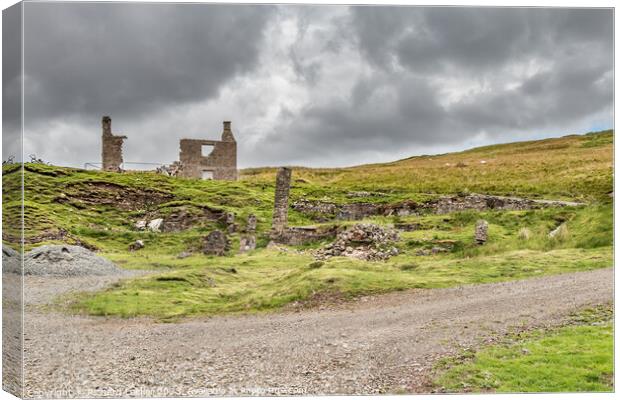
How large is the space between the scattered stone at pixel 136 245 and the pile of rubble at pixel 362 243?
4574 millimetres

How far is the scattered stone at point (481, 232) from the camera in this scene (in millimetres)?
15941

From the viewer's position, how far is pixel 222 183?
67.5 ft

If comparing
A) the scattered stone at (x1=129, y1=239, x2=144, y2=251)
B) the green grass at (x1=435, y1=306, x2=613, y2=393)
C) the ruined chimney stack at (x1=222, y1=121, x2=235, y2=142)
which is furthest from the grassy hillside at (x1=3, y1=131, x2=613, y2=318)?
the green grass at (x1=435, y1=306, x2=613, y2=393)

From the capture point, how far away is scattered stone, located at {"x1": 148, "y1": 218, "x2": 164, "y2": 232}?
51.9ft

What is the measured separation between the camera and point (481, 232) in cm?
1608

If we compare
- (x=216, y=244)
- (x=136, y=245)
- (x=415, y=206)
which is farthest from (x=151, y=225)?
(x=415, y=206)

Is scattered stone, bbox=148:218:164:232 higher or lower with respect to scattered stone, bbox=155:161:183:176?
lower

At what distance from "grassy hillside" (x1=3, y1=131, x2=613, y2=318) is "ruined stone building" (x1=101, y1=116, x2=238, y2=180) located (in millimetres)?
632

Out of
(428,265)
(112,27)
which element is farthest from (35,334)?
(428,265)

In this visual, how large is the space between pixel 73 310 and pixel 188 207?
6.18 m

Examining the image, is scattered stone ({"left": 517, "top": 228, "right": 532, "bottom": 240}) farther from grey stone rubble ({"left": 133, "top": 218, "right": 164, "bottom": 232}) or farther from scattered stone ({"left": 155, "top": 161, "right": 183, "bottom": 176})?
scattered stone ({"left": 155, "top": 161, "right": 183, "bottom": 176})

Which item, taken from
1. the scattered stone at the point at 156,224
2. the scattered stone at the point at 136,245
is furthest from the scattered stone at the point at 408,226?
the scattered stone at the point at 136,245

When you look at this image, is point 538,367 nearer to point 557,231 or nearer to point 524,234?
point 557,231

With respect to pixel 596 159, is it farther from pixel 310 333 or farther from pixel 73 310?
pixel 73 310
